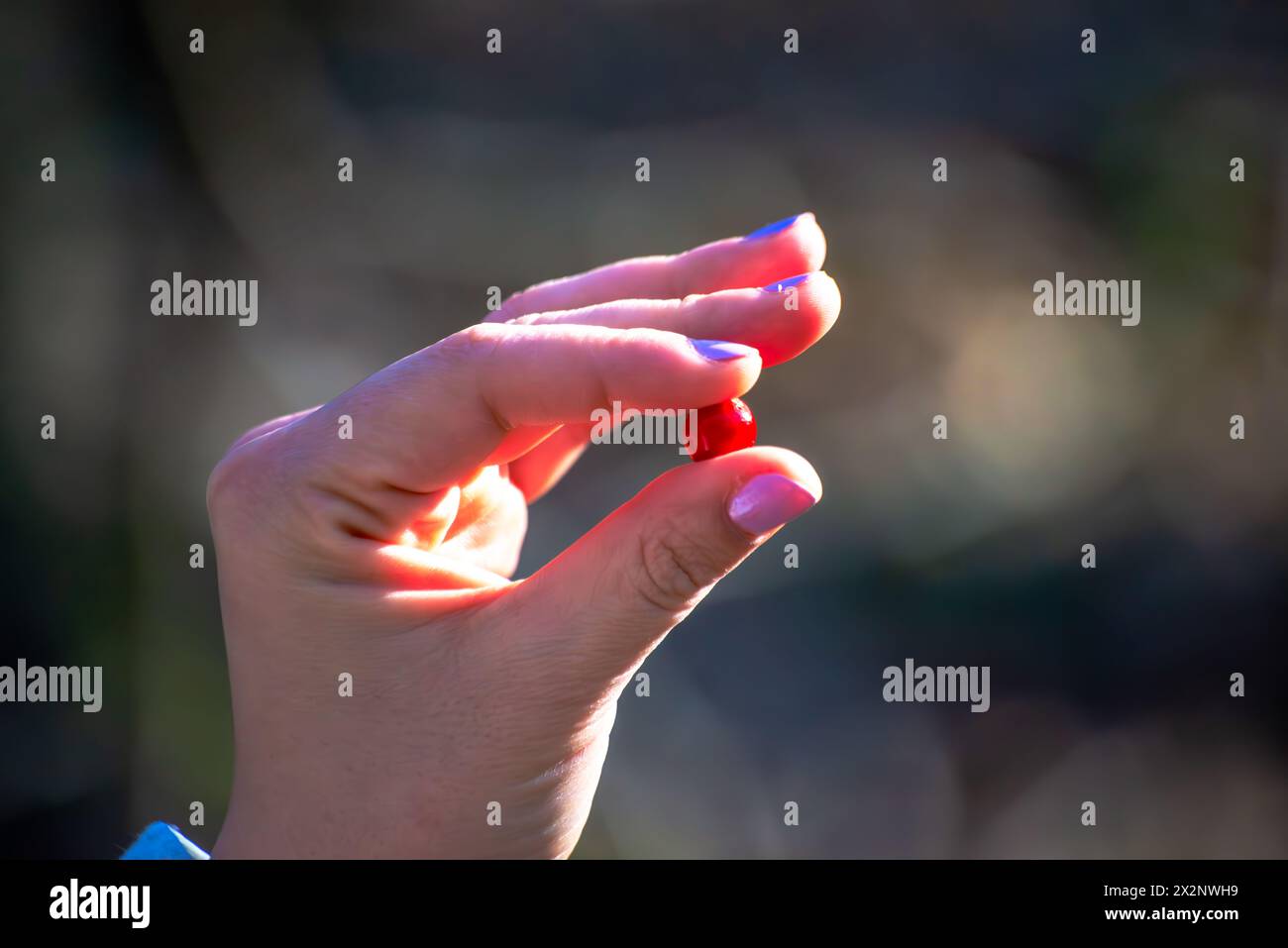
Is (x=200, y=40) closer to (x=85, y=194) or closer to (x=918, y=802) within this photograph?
(x=85, y=194)

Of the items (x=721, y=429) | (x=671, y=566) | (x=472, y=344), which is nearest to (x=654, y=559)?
(x=671, y=566)

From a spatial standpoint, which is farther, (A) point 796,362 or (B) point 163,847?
(A) point 796,362

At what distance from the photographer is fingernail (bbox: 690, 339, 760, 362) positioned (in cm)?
80

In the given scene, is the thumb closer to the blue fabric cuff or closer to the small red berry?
the small red berry

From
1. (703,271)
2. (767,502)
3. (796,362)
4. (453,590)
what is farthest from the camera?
(796,362)

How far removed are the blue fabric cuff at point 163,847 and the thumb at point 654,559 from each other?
→ 0.42 metres

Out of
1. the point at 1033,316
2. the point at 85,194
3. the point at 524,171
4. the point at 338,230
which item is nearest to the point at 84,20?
the point at 85,194

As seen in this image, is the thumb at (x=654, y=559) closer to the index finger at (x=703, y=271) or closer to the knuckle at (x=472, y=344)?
the knuckle at (x=472, y=344)

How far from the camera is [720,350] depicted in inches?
31.7

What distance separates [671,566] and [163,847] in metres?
0.60

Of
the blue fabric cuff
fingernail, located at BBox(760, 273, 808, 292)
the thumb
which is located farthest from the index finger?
the blue fabric cuff

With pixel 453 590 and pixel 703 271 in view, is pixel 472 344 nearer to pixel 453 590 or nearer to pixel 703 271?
pixel 453 590
